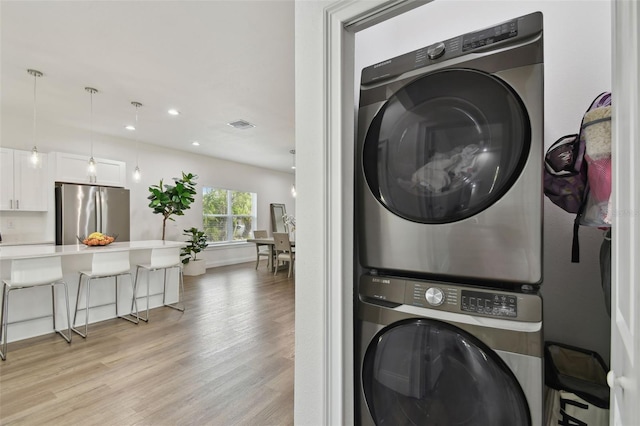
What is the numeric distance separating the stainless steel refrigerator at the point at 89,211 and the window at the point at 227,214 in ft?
6.87

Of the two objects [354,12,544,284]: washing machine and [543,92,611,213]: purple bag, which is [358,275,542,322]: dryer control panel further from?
[543,92,611,213]: purple bag

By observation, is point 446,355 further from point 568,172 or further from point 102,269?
point 102,269

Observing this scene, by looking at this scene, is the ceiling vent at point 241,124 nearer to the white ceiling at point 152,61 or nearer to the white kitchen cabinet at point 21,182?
the white ceiling at point 152,61

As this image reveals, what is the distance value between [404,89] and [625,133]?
0.66 metres

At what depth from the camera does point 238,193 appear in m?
8.03

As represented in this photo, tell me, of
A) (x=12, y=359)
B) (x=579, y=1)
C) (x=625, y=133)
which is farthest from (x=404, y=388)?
(x=12, y=359)

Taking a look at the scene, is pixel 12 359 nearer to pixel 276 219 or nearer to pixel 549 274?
pixel 549 274

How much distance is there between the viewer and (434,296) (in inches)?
36.6

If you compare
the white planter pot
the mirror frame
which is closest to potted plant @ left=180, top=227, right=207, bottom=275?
the white planter pot

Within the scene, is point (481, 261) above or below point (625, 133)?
below

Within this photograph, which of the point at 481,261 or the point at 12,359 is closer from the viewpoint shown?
the point at 481,261

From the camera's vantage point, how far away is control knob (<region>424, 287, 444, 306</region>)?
92 centimetres

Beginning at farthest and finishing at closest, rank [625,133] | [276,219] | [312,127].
Result: [276,219] < [312,127] < [625,133]

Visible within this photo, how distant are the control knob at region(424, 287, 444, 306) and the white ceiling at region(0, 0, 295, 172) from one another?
2.09m
